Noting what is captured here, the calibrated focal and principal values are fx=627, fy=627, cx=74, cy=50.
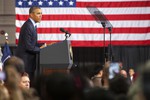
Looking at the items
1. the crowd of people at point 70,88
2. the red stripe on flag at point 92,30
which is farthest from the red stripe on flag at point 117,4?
the crowd of people at point 70,88

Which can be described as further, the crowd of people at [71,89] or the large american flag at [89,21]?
the large american flag at [89,21]

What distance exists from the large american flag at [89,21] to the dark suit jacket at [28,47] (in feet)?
16.8

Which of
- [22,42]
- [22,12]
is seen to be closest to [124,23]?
[22,12]

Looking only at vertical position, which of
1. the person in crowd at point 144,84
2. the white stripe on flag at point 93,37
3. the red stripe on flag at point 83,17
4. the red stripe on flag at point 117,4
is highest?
the person in crowd at point 144,84

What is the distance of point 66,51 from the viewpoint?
28.0 feet

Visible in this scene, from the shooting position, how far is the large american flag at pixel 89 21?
45.8 feet

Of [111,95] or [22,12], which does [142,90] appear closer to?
[111,95]

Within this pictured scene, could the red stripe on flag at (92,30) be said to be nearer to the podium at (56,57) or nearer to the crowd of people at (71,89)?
the podium at (56,57)

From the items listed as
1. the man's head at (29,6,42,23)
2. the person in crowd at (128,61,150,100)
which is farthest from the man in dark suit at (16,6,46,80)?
the person in crowd at (128,61,150,100)

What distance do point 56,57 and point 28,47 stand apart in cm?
41

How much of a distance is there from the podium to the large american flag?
Answer: 5.29m

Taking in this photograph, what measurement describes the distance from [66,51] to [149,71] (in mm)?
6121

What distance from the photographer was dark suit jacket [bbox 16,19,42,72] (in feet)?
28.0

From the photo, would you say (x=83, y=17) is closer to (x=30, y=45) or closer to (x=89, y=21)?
(x=89, y=21)
